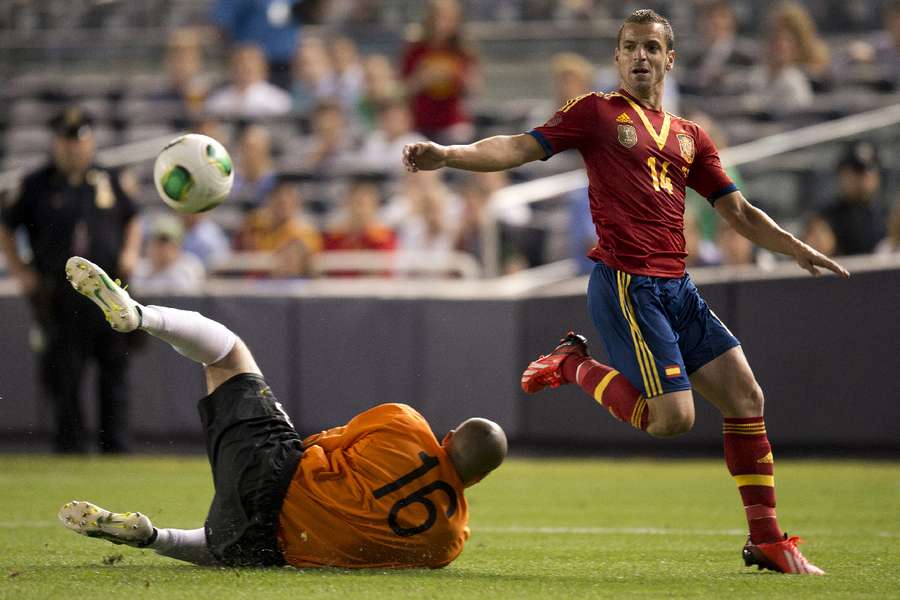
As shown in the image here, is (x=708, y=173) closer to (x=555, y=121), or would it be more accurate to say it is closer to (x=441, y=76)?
(x=555, y=121)

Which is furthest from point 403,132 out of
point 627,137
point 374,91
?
point 627,137

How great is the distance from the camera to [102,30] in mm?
20828

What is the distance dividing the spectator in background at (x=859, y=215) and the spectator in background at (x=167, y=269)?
5490 mm

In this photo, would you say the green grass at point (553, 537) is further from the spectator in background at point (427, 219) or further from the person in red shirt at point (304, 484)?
the spectator in background at point (427, 219)

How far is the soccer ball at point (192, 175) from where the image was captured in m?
7.05

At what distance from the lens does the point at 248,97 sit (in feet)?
52.2

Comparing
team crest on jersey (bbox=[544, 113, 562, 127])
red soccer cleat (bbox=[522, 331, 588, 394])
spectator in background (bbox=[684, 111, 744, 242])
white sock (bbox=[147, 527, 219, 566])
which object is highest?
team crest on jersey (bbox=[544, 113, 562, 127])

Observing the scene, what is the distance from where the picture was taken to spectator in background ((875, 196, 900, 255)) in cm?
1131

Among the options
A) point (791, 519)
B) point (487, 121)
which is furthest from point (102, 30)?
point (791, 519)

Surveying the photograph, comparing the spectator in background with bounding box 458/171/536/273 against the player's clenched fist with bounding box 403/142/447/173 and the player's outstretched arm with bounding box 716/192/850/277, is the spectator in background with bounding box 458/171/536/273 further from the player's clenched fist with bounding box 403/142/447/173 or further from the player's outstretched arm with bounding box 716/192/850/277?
the player's clenched fist with bounding box 403/142/447/173

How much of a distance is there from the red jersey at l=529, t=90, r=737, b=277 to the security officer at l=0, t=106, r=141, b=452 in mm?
6334

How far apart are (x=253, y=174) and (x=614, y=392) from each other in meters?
8.84

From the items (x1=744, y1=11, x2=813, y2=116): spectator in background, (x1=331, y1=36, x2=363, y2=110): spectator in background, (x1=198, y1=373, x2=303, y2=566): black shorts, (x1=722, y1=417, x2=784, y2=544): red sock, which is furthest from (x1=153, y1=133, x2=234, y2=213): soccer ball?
(x1=331, y1=36, x2=363, y2=110): spectator in background

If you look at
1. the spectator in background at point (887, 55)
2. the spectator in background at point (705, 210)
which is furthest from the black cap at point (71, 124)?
the spectator in background at point (887, 55)
